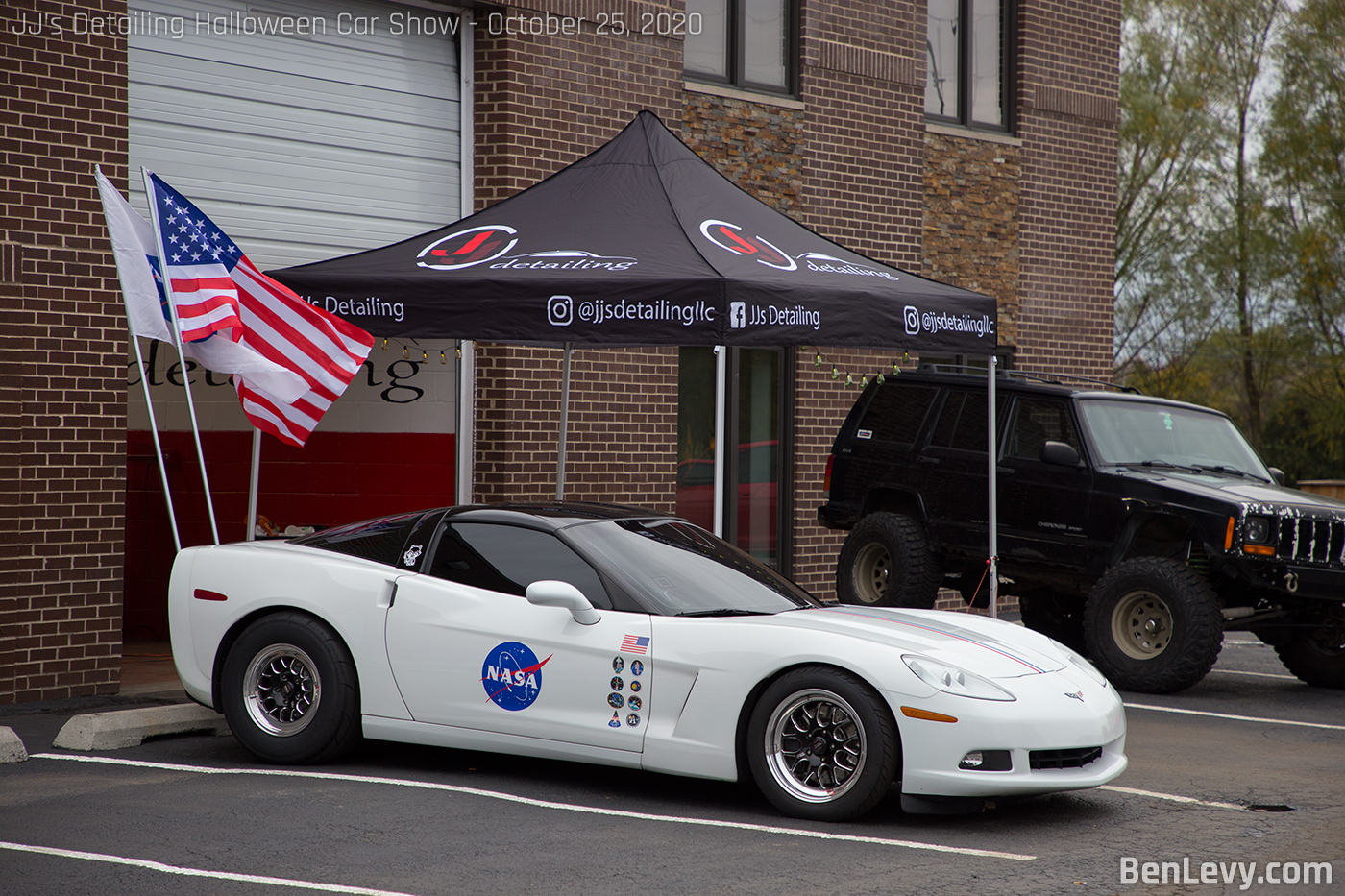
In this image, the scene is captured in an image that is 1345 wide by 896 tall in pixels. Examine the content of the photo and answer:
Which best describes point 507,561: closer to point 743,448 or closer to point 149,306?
point 149,306

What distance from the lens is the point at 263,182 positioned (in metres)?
10.7

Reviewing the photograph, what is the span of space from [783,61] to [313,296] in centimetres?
675

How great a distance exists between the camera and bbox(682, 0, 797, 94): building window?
13.6 m

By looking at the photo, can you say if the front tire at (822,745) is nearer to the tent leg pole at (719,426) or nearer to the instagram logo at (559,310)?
the instagram logo at (559,310)

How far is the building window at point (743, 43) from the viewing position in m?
13.6

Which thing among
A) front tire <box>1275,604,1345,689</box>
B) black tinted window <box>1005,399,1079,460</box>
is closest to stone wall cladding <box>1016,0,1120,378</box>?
black tinted window <box>1005,399,1079,460</box>

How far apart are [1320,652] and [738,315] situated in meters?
5.35

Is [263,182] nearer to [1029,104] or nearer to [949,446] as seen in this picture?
[949,446]

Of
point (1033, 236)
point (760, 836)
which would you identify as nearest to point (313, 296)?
point (760, 836)

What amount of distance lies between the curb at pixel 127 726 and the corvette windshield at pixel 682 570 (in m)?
2.54

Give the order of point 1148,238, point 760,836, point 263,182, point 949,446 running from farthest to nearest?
1. point 1148,238
2. point 949,446
3. point 263,182
4. point 760,836

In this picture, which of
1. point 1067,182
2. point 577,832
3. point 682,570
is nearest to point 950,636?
point 682,570

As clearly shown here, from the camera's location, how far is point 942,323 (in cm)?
927

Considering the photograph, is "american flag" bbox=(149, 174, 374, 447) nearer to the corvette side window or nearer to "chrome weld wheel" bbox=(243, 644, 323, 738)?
"chrome weld wheel" bbox=(243, 644, 323, 738)
